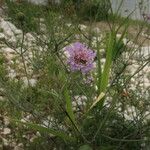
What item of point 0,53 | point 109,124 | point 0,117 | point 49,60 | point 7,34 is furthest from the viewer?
point 7,34

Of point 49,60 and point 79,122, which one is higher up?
point 49,60

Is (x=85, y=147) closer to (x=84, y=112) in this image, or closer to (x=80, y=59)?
(x=84, y=112)

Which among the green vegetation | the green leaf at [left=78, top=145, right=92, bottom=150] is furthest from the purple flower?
the green leaf at [left=78, top=145, right=92, bottom=150]

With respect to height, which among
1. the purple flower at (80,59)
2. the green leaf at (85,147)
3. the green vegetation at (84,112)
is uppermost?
the purple flower at (80,59)

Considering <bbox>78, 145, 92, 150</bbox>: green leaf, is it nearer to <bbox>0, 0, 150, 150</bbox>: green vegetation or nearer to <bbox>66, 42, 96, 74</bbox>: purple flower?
<bbox>0, 0, 150, 150</bbox>: green vegetation

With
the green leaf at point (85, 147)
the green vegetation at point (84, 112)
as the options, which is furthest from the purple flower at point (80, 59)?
the green leaf at point (85, 147)

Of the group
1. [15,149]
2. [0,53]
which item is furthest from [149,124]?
[0,53]

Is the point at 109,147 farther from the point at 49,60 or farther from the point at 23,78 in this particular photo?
the point at 23,78

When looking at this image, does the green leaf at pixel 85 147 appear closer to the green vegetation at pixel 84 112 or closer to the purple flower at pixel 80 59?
the green vegetation at pixel 84 112

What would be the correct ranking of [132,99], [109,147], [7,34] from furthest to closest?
[7,34]
[132,99]
[109,147]

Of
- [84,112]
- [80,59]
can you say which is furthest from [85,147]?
[80,59]
